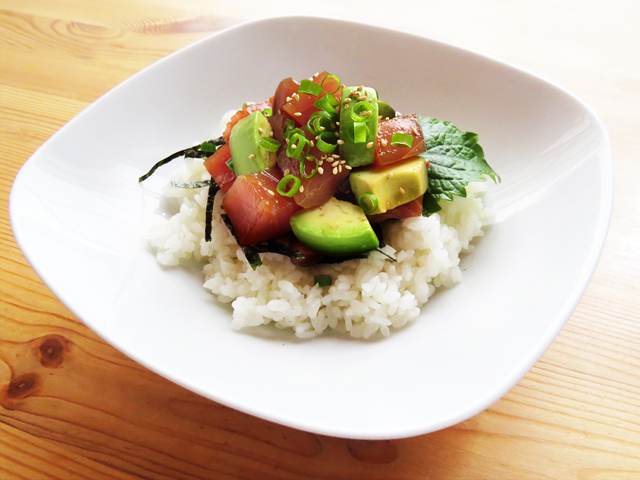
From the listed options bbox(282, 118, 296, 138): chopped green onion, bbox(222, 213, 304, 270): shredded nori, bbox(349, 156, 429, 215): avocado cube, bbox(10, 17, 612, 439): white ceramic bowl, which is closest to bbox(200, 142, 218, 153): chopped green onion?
bbox(10, 17, 612, 439): white ceramic bowl

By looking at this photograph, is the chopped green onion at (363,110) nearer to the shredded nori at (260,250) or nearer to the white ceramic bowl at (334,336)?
the shredded nori at (260,250)

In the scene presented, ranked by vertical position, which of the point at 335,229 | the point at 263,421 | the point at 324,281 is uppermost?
the point at 335,229

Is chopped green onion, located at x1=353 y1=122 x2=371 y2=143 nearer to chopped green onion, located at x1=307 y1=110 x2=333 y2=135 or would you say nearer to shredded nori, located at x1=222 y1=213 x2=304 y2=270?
chopped green onion, located at x1=307 y1=110 x2=333 y2=135

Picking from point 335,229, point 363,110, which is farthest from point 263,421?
point 363,110

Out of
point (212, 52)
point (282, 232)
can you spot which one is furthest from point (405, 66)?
point (282, 232)

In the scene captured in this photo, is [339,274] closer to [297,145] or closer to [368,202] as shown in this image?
[368,202]

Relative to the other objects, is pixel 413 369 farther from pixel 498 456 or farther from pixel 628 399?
pixel 628 399
